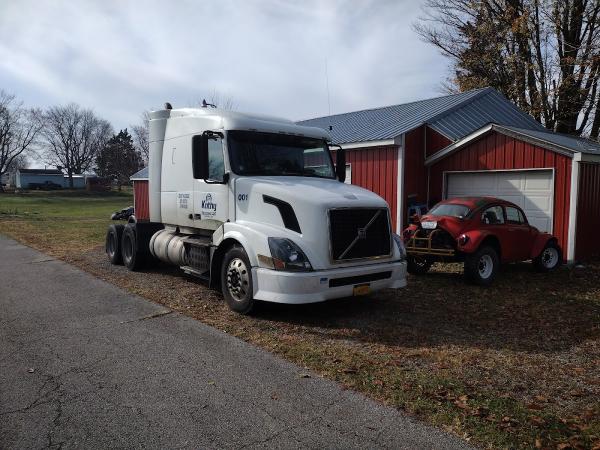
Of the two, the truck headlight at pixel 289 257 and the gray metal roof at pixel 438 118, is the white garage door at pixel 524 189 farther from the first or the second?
the truck headlight at pixel 289 257

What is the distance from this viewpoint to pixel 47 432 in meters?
3.48

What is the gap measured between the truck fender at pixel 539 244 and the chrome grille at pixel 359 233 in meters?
5.08

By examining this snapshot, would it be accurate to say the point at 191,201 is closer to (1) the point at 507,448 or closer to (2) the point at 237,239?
(2) the point at 237,239

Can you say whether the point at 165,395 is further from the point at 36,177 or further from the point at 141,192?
the point at 36,177

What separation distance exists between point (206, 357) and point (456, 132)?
37.7 feet

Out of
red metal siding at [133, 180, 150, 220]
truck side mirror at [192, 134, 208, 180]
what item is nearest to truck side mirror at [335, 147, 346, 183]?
truck side mirror at [192, 134, 208, 180]

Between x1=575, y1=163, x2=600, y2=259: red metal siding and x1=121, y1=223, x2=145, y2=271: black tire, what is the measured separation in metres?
9.83

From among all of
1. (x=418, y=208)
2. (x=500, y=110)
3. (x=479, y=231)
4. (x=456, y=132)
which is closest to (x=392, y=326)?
(x=479, y=231)

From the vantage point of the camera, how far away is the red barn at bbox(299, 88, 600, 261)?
37.3 ft

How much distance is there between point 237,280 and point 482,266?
5.03 metres

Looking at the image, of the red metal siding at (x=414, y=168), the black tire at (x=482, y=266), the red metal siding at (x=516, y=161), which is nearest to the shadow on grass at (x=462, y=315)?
the black tire at (x=482, y=266)

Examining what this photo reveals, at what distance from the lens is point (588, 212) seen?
38.2ft

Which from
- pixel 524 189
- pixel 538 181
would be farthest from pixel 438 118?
pixel 538 181

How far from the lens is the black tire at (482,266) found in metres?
9.02
